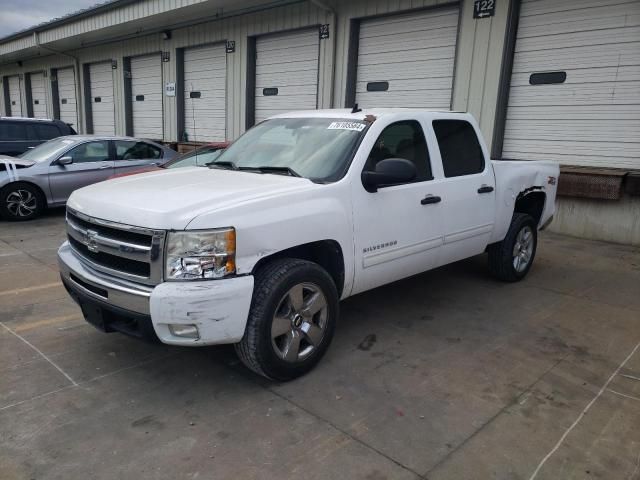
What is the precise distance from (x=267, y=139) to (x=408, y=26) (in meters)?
7.18

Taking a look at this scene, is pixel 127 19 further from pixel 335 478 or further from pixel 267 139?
pixel 335 478

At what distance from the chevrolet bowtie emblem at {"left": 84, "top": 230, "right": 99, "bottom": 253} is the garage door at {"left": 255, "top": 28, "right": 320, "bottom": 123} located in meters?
9.62

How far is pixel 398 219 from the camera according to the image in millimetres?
4098

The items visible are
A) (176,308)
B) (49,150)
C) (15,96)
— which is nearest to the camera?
(176,308)

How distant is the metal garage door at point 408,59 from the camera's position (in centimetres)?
995

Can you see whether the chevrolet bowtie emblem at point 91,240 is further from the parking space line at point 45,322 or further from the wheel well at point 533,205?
the wheel well at point 533,205

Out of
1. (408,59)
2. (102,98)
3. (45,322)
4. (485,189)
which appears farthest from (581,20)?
(102,98)

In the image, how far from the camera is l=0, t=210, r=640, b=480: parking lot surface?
2701 mm

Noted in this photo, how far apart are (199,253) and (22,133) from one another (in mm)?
11025

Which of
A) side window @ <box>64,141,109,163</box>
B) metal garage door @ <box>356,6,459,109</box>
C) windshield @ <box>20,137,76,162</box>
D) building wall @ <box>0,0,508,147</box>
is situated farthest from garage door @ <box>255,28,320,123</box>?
windshield @ <box>20,137,76,162</box>

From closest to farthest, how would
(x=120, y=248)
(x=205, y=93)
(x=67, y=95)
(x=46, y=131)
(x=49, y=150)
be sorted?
(x=120, y=248), (x=49, y=150), (x=46, y=131), (x=205, y=93), (x=67, y=95)

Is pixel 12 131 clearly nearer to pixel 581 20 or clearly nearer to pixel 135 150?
pixel 135 150

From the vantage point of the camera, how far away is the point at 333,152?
13.0 feet

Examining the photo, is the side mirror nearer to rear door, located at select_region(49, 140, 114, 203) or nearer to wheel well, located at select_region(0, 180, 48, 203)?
rear door, located at select_region(49, 140, 114, 203)
